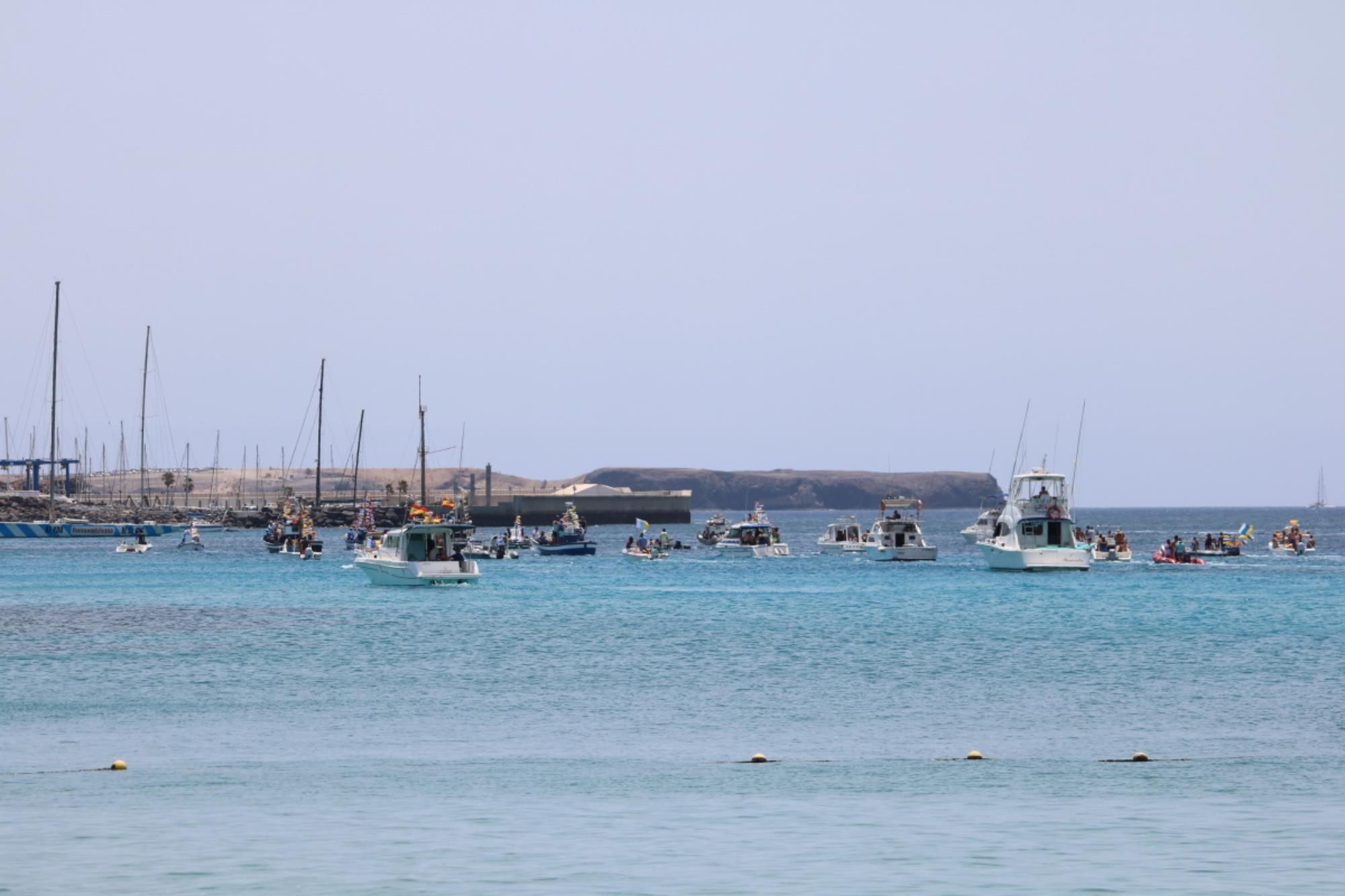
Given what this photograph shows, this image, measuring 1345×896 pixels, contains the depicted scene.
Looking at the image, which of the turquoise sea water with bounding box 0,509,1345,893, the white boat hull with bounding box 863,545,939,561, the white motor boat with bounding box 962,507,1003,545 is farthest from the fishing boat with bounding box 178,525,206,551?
the turquoise sea water with bounding box 0,509,1345,893

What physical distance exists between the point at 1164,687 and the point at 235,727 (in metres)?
20.6

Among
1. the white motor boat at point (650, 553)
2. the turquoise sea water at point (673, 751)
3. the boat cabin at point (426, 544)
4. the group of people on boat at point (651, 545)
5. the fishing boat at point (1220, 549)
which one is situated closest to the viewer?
the turquoise sea water at point (673, 751)

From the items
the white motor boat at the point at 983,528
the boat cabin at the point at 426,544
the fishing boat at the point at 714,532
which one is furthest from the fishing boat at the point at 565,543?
the boat cabin at the point at 426,544

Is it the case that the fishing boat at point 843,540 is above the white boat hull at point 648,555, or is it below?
above

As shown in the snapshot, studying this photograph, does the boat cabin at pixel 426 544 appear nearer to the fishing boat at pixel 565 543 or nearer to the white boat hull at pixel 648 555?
the white boat hull at pixel 648 555

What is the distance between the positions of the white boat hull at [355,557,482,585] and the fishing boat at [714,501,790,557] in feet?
164

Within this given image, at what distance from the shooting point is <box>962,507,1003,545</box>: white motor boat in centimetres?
14601

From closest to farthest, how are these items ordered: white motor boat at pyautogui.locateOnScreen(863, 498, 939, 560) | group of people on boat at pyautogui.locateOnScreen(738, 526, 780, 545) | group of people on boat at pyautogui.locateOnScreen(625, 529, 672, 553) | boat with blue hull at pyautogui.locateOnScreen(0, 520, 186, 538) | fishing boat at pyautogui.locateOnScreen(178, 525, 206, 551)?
white motor boat at pyautogui.locateOnScreen(863, 498, 939, 560) < group of people on boat at pyautogui.locateOnScreen(625, 529, 672, 553) < group of people on boat at pyautogui.locateOnScreen(738, 526, 780, 545) < fishing boat at pyautogui.locateOnScreen(178, 525, 206, 551) < boat with blue hull at pyautogui.locateOnScreen(0, 520, 186, 538)

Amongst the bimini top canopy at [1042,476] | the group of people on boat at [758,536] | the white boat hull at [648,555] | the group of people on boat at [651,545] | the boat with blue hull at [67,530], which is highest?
the bimini top canopy at [1042,476]

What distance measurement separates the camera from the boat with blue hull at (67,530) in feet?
621

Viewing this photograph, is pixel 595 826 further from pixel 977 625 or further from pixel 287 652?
pixel 977 625

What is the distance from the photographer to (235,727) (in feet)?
105

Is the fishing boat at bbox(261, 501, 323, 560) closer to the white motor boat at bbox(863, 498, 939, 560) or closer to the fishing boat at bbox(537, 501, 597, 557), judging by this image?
the fishing boat at bbox(537, 501, 597, 557)

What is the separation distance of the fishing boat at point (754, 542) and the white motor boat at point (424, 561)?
49706mm
